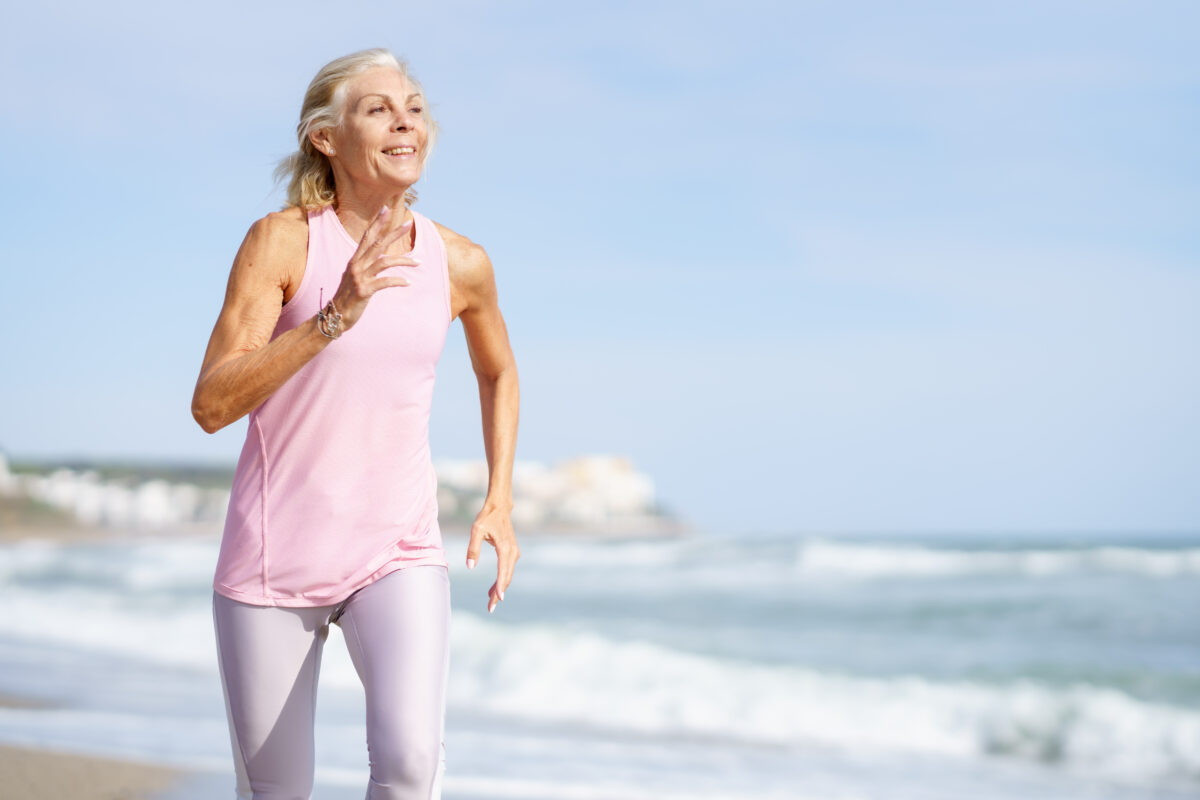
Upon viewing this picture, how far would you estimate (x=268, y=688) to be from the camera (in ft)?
7.95

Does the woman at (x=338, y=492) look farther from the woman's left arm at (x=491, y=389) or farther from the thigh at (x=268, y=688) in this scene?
the woman's left arm at (x=491, y=389)

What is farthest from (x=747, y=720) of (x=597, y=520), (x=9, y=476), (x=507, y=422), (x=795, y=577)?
(x=597, y=520)

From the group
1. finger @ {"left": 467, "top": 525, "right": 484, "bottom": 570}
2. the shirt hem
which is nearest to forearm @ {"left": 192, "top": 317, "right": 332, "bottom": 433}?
the shirt hem

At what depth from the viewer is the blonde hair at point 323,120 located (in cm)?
252

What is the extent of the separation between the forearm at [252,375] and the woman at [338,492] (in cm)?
1

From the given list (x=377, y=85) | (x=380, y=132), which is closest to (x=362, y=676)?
(x=380, y=132)

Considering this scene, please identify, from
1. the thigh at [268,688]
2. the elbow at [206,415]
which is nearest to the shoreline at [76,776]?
the thigh at [268,688]

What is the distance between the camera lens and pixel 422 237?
2574mm

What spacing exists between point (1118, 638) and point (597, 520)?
25440 mm

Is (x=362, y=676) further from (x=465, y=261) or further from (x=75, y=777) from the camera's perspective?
(x=75, y=777)

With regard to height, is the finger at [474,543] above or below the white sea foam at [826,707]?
above

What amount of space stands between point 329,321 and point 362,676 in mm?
722

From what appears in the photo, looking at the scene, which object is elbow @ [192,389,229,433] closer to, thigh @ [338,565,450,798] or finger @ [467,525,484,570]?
thigh @ [338,565,450,798]

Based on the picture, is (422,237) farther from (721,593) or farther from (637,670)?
(721,593)
